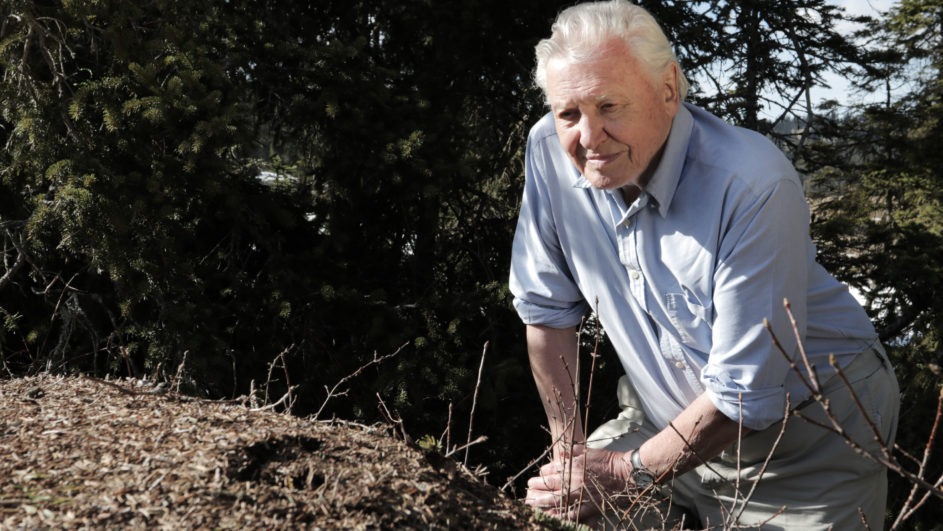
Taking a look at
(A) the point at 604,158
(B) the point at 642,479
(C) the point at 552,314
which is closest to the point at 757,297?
(A) the point at 604,158

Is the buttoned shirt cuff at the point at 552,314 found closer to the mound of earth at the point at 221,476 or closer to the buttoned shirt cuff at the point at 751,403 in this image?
the buttoned shirt cuff at the point at 751,403

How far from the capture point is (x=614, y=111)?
Answer: 223cm

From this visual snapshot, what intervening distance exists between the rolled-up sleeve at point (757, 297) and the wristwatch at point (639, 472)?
0.32 meters

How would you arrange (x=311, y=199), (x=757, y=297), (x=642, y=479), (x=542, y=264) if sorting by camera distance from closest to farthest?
(x=757, y=297), (x=642, y=479), (x=542, y=264), (x=311, y=199)

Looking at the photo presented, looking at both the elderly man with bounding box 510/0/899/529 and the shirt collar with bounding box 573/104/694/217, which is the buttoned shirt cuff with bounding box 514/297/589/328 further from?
the shirt collar with bounding box 573/104/694/217

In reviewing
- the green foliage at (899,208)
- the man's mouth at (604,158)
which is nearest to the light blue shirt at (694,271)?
the man's mouth at (604,158)

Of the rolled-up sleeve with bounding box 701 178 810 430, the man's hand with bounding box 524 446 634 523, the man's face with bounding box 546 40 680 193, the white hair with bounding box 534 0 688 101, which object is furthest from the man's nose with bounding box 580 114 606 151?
the man's hand with bounding box 524 446 634 523

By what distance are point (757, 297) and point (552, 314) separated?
798 mm

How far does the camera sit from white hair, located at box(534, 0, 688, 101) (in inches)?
87.0

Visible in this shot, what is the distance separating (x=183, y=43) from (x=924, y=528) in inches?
227

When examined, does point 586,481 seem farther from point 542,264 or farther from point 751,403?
point 542,264

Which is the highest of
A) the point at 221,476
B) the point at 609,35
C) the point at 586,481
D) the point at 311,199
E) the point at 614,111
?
the point at 609,35

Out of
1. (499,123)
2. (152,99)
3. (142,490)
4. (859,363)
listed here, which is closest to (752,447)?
(859,363)

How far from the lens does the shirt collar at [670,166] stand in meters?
2.28
